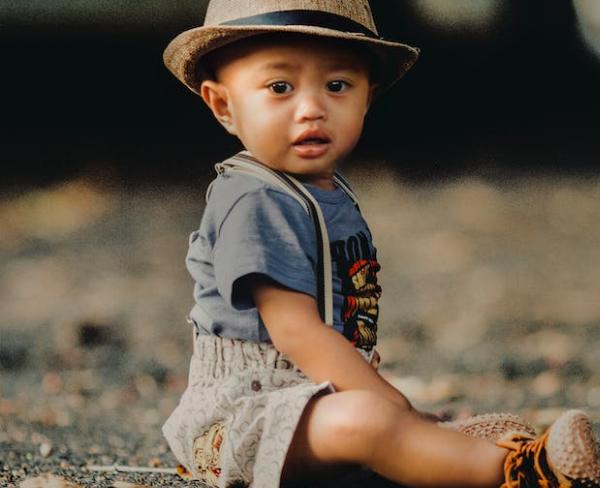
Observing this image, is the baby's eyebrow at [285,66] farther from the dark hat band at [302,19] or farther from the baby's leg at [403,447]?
the baby's leg at [403,447]

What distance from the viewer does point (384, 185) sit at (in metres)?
5.51

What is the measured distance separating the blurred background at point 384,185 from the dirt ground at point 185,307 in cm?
1

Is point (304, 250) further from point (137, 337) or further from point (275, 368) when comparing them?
point (137, 337)

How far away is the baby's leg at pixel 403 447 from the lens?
1.67 metres

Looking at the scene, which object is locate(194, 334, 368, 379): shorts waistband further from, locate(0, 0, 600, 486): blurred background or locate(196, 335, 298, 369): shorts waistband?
locate(0, 0, 600, 486): blurred background

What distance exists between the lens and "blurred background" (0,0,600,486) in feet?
12.1

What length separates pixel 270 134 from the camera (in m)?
1.90

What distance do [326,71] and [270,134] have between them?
0.14 meters

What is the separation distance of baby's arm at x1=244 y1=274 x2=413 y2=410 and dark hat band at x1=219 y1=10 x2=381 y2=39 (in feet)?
1.37

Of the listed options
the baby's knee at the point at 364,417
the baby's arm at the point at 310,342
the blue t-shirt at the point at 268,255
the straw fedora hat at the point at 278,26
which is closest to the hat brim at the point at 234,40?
the straw fedora hat at the point at 278,26

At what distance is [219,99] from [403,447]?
2.31 ft

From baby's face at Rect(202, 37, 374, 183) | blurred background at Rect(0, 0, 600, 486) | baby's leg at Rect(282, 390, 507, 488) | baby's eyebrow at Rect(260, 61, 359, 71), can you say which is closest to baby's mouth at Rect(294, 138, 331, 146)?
baby's face at Rect(202, 37, 374, 183)

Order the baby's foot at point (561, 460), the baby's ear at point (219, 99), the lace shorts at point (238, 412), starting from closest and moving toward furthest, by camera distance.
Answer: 1. the baby's foot at point (561, 460)
2. the lace shorts at point (238, 412)
3. the baby's ear at point (219, 99)

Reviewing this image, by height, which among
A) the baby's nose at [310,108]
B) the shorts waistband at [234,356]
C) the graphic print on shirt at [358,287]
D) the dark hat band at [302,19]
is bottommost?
the shorts waistband at [234,356]
